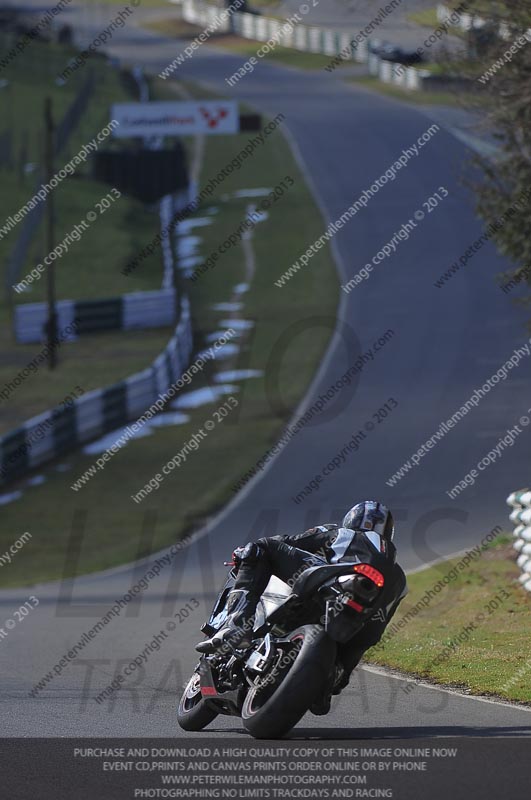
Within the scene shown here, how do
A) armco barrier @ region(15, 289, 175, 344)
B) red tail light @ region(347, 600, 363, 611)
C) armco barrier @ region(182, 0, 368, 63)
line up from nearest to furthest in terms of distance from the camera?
red tail light @ region(347, 600, 363, 611), armco barrier @ region(15, 289, 175, 344), armco barrier @ region(182, 0, 368, 63)

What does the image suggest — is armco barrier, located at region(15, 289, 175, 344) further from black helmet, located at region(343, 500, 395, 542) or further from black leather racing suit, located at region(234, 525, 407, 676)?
black helmet, located at region(343, 500, 395, 542)

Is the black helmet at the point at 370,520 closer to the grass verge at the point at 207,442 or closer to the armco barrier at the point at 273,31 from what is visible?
the grass verge at the point at 207,442

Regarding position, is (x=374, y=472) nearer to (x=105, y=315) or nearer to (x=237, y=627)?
(x=105, y=315)

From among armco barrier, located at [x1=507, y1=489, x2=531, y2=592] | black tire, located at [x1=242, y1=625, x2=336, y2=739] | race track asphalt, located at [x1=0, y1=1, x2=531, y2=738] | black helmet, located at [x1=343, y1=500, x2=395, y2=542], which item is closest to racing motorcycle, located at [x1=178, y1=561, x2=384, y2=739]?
black tire, located at [x1=242, y1=625, x2=336, y2=739]

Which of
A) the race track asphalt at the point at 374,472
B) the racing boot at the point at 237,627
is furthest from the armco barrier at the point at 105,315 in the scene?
the racing boot at the point at 237,627

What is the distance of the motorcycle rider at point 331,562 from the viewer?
284 inches

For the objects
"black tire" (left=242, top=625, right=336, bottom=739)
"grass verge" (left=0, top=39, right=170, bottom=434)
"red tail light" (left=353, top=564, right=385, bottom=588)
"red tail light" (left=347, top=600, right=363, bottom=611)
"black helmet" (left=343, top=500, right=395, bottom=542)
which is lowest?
"grass verge" (left=0, top=39, right=170, bottom=434)

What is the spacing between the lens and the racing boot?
753cm

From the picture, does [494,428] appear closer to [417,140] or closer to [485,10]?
[485,10]

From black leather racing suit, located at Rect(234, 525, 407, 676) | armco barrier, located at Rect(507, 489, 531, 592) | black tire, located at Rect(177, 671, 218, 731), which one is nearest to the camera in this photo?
black leather racing suit, located at Rect(234, 525, 407, 676)

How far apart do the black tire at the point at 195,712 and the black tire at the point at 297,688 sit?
2.39 feet

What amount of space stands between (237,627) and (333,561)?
0.78 m

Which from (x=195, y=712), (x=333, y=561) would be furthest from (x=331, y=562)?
(x=195, y=712)

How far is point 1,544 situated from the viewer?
18094mm
